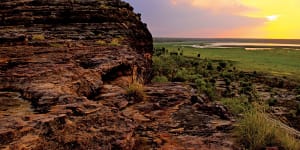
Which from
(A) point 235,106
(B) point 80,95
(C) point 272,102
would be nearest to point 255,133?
(B) point 80,95

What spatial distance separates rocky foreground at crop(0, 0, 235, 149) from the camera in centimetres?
683

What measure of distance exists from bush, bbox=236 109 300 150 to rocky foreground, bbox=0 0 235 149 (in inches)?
16.0

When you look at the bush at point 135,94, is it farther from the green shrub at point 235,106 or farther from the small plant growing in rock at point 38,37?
the small plant growing in rock at point 38,37

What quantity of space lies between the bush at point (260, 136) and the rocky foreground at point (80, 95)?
16.0 inches

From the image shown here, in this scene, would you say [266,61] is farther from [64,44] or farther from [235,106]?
[64,44]

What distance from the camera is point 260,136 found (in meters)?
7.80

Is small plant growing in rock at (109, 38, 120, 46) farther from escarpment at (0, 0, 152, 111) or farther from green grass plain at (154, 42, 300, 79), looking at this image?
green grass plain at (154, 42, 300, 79)

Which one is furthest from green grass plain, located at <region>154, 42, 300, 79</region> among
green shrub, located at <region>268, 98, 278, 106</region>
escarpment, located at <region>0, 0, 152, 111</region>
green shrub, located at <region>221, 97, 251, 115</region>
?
escarpment, located at <region>0, 0, 152, 111</region>

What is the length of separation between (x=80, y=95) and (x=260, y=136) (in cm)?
504

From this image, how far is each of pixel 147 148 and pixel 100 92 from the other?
11.6 feet

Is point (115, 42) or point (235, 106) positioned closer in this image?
point (115, 42)

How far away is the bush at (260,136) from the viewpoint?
7.67 meters

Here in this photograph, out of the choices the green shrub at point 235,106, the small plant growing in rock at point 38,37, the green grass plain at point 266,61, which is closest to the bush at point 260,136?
the green shrub at point 235,106

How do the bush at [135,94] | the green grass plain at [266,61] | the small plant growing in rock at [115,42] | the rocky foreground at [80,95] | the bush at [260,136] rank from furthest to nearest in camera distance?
1. the green grass plain at [266,61]
2. the small plant growing in rock at [115,42]
3. the bush at [135,94]
4. the bush at [260,136]
5. the rocky foreground at [80,95]
